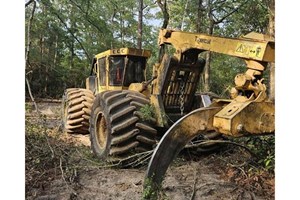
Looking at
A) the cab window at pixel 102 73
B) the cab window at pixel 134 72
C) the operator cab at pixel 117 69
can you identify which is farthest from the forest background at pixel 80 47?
the cab window at pixel 102 73

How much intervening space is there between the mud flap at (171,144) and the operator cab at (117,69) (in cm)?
95

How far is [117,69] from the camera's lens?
113 inches

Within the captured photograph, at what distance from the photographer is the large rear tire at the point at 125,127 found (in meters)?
2.15

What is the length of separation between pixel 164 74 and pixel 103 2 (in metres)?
0.56

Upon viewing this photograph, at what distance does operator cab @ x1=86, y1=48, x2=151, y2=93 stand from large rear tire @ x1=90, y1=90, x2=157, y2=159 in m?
0.37

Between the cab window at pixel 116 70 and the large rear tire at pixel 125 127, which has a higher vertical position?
the cab window at pixel 116 70

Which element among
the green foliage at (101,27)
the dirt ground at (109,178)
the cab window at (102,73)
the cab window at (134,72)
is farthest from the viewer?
the cab window at (102,73)

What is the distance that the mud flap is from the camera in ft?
5.07

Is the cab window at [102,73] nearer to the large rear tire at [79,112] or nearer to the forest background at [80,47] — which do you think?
the large rear tire at [79,112]

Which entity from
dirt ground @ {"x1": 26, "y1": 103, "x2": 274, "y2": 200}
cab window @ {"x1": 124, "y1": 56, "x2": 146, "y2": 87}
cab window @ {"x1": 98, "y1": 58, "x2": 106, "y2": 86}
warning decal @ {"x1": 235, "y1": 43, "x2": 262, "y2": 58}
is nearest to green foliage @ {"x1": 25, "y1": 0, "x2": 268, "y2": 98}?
warning decal @ {"x1": 235, "y1": 43, "x2": 262, "y2": 58}

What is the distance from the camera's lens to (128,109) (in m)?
2.18

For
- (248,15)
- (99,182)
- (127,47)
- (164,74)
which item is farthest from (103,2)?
(99,182)

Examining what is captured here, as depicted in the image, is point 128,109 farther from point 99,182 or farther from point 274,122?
point 274,122

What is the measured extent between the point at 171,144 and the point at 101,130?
1.00 metres
